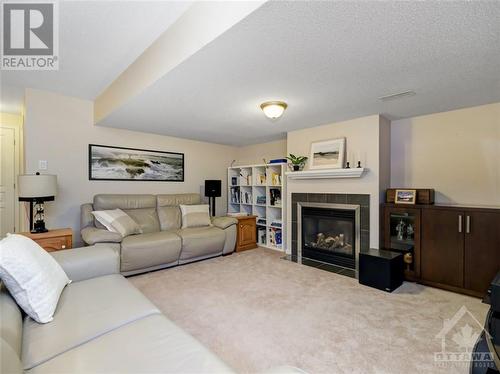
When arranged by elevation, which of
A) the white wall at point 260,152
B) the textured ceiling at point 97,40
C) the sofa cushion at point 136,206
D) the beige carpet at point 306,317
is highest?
the textured ceiling at point 97,40

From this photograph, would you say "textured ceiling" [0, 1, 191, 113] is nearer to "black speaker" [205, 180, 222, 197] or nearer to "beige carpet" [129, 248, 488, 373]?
"black speaker" [205, 180, 222, 197]

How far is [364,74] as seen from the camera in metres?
2.05

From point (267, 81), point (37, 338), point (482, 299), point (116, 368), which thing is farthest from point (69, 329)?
point (482, 299)

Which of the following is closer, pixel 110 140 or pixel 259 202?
pixel 110 140

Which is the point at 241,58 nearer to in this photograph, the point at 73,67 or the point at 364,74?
the point at 364,74

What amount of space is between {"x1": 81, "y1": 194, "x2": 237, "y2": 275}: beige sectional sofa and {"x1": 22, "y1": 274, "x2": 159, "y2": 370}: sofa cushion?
Result: 1.31m

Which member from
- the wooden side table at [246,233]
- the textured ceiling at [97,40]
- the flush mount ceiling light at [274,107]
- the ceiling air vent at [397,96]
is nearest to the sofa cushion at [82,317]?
the textured ceiling at [97,40]

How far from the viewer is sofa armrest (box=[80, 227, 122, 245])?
2869mm

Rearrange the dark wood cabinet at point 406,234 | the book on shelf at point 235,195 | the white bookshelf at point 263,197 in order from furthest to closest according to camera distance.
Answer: the book on shelf at point 235,195 → the white bookshelf at point 263,197 → the dark wood cabinet at point 406,234

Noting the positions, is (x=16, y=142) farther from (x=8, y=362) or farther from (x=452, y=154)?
(x=452, y=154)

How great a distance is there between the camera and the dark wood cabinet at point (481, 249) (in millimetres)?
2447

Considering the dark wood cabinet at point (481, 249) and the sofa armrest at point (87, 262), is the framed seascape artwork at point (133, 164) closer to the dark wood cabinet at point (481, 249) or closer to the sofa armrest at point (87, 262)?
the sofa armrest at point (87, 262)

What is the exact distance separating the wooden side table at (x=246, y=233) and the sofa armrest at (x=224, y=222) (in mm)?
136

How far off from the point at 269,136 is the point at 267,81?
2.42 m
